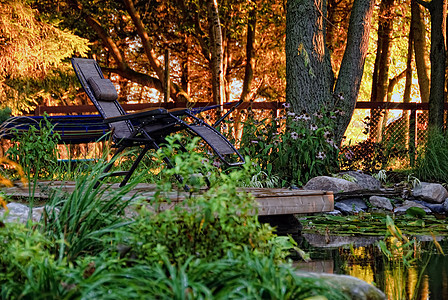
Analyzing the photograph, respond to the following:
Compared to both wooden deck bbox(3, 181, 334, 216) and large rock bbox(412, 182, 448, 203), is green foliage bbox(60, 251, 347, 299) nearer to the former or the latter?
wooden deck bbox(3, 181, 334, 216)

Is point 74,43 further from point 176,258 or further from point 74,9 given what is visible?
point 176,258

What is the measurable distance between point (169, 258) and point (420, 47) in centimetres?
1059

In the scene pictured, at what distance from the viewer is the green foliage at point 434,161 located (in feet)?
22.3

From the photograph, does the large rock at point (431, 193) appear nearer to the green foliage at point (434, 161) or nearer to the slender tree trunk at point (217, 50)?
the green foliage at point (434, 161)

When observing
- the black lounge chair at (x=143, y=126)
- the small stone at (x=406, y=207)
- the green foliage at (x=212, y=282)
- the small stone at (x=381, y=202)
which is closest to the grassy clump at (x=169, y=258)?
the green foliage at (x=212, y=282)

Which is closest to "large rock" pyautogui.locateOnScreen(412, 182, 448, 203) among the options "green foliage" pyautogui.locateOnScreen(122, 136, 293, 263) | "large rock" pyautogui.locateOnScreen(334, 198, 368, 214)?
"large rock" pyautogui.locateOnScreen(334, 198, 368, 214)

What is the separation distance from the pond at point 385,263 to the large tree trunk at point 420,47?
321 inches

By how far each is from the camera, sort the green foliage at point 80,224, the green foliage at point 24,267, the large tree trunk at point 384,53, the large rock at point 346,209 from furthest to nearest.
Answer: the large tree trunk at point 384,53 < the large rock at point 346,209 < the green foliage at point 80,224 < the green foliage at point 24,267

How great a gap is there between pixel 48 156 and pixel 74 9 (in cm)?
973

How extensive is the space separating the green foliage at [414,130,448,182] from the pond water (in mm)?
2786

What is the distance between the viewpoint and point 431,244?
399cm

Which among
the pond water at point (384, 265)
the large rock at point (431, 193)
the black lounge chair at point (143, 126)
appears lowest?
the pond water at point (384, 265)

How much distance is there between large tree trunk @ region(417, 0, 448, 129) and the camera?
8.38 m

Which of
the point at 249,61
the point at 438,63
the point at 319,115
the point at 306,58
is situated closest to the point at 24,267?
the point at 319,115
